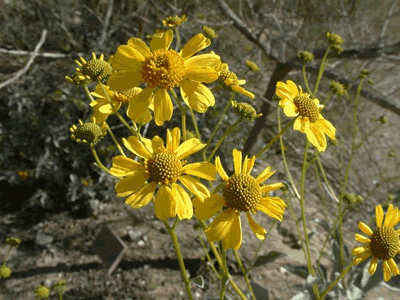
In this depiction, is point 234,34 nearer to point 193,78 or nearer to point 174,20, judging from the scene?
point 174,20

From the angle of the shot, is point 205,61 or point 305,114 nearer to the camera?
point 205,61

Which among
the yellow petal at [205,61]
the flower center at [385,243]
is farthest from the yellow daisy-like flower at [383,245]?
the yellow petal at [205,61]

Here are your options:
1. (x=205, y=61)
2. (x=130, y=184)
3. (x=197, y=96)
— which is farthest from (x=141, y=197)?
(x=205, y=61)

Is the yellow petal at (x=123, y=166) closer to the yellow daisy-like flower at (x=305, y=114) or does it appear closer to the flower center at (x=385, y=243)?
the yellow daisy-like flower at (x=305, y=114)

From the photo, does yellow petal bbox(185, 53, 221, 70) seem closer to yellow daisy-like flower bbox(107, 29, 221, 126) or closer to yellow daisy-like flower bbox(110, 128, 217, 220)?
yellow daisy-like flower bbox(107, 29, 221, 126)

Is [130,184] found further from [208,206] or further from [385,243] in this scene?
[385,243]

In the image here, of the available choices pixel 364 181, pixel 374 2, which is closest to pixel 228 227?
pixel 364 181

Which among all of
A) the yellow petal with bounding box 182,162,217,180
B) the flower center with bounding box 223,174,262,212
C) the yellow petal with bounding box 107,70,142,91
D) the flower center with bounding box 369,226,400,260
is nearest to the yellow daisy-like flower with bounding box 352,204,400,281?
the flower center with bounding box 369,226,400,260
